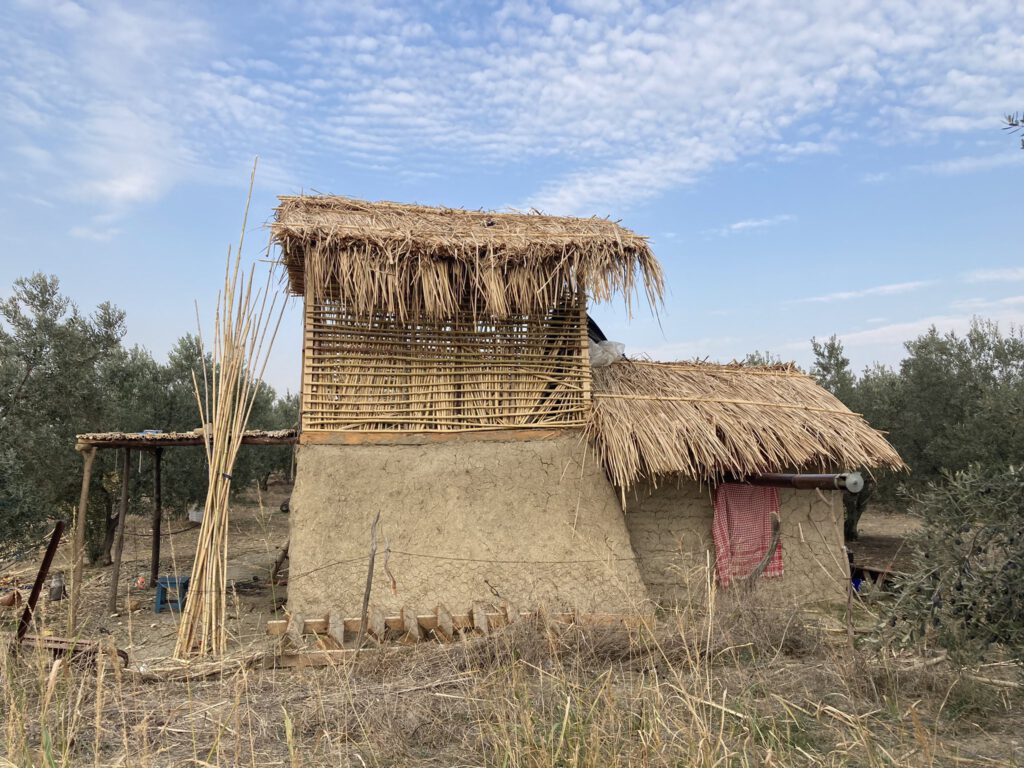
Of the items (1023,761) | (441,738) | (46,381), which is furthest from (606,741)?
(46,381)

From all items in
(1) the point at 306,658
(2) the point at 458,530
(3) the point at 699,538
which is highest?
(2) the point at 458,530

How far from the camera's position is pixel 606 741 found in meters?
2.65

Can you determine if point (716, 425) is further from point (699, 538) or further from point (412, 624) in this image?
point (412, 624)

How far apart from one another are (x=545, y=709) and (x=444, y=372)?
10.9 ft

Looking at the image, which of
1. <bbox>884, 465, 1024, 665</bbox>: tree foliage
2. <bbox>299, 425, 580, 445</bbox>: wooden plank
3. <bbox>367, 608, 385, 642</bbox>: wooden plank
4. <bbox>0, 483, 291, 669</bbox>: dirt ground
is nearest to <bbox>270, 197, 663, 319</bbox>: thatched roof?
<bbox>299, 425, 580, 445</bbox>: wooden plank

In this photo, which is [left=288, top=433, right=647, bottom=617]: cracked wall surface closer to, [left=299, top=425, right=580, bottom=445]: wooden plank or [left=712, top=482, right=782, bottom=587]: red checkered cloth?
[left=299, top=425, right=580, bottom=445]: wooden plank

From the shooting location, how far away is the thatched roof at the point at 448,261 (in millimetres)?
5652

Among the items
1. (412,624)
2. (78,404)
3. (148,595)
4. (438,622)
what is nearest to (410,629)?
(412,624)

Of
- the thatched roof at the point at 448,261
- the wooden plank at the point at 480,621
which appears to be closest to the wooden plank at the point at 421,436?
the thatched roof at the point at 448,261

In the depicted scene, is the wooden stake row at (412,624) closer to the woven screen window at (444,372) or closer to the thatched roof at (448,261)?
the woven screen window at (444,372)

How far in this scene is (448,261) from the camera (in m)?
5.91

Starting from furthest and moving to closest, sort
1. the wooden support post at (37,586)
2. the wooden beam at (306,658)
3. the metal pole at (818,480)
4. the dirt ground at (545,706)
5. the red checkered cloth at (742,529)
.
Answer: the red checkered cloth at (742,529) < the wooden beam at (306,658) < the metal pole at (818,480) < the wooden support post at (37,586) < the dirt ground at (545,706)

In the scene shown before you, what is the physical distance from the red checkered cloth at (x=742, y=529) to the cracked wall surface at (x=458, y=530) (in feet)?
4.14

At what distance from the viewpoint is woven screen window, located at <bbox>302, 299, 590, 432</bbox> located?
5.89m
